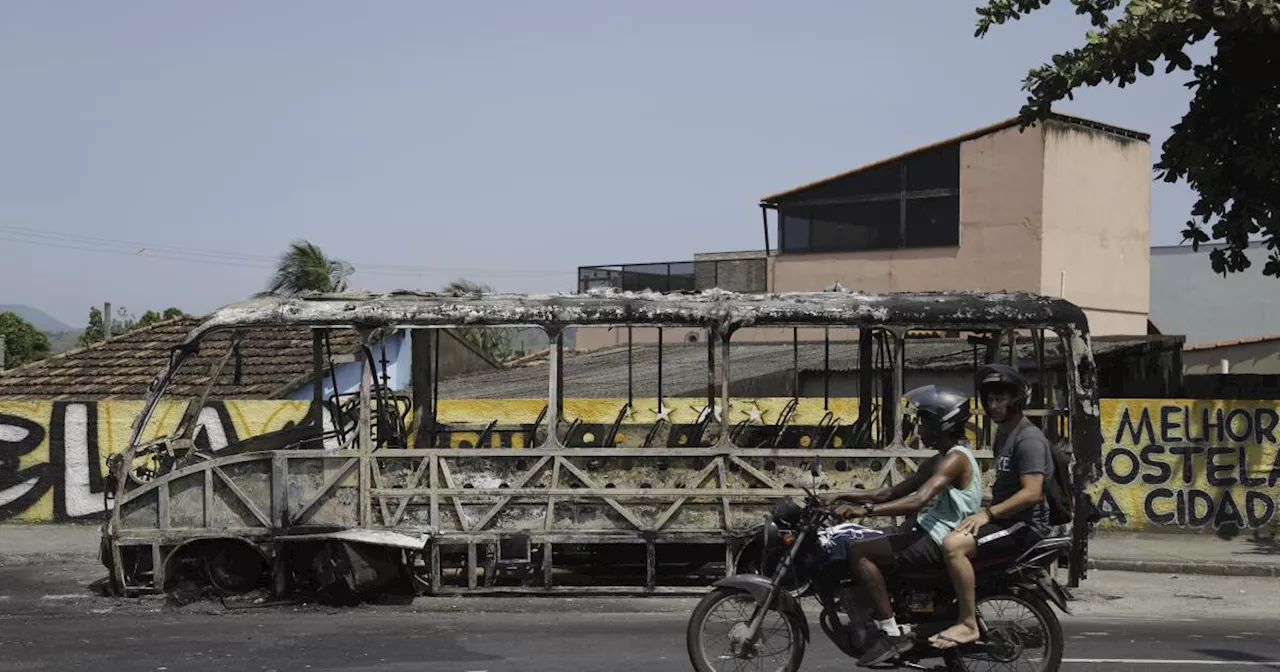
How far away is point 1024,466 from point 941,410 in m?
0.49

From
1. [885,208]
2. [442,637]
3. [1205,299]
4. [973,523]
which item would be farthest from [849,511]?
[1205,299]

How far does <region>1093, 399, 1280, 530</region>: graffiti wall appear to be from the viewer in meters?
15.3

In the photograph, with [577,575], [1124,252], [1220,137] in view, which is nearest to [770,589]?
[577,575]

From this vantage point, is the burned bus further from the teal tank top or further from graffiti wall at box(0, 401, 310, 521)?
graffiti wall at box(0, 401, 310, 521)

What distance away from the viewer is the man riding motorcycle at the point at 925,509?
6895 mm

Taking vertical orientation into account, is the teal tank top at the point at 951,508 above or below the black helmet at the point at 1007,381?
below

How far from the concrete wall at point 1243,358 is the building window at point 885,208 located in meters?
6.02

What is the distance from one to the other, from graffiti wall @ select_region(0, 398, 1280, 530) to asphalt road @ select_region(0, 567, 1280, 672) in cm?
398

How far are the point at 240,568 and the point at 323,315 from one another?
7.01 ft

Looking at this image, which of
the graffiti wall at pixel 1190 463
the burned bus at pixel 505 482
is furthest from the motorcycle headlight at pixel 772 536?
the graffiti wall at pixel 1190 463

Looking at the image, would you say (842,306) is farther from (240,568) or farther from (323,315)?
(240,568)

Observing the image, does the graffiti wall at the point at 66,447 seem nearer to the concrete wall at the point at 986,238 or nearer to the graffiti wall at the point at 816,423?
the graffiti wall at the point at 816,423

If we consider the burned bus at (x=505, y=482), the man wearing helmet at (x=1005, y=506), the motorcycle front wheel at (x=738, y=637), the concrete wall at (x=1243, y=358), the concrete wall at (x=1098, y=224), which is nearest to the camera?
the man wearing helmet at (x=1005, y=506)

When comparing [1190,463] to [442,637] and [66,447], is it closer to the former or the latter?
[442,637]
